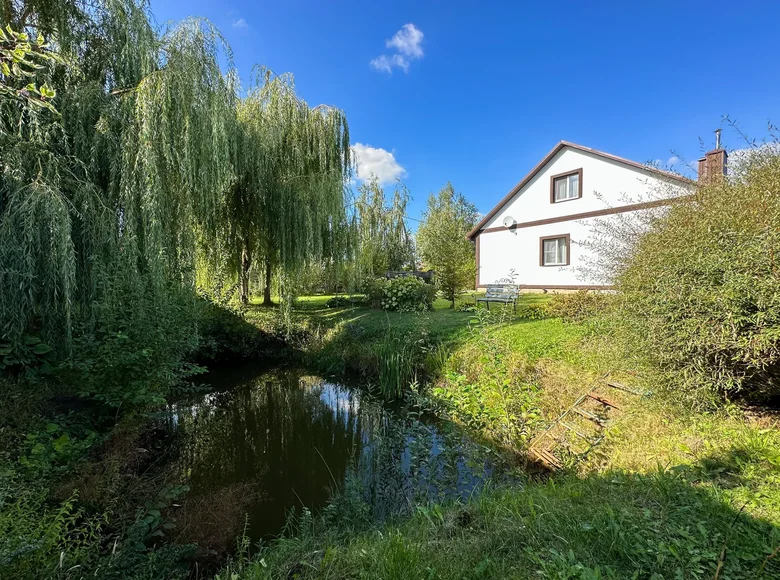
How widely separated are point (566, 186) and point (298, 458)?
1268 centimetres

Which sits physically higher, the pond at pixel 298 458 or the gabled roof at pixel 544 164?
the gabled roof at pixel 544 164

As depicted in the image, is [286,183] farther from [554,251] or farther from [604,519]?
[554,251]

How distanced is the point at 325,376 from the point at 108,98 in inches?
236

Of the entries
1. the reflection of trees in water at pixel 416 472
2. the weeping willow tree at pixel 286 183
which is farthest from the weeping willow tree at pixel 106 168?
the reflection of trees in water at pixel 416 472

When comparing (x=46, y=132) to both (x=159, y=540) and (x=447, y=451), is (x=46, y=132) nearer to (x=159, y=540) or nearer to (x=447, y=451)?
(x=159, y=540)

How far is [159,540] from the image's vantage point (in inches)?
105

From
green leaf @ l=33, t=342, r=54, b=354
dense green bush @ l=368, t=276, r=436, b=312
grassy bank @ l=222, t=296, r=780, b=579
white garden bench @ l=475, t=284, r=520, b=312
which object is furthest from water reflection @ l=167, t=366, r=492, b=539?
white garden bench @ l=475, t=284, r=520, b=312

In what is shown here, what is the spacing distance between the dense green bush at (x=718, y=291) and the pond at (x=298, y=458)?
6.85ft

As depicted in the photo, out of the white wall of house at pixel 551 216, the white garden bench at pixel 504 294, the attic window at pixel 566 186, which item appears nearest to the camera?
the white garden bench at pixel 504 294

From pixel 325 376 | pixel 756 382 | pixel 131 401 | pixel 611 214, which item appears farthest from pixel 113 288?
pixel 611 214

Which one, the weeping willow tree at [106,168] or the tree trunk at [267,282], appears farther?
the tree trunk at [267,282]

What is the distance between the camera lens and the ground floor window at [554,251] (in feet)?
40.5

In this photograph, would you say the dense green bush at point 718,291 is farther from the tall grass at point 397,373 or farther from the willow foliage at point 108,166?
the willow foliage at point 108,166

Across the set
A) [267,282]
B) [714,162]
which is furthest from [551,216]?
[267,282]
